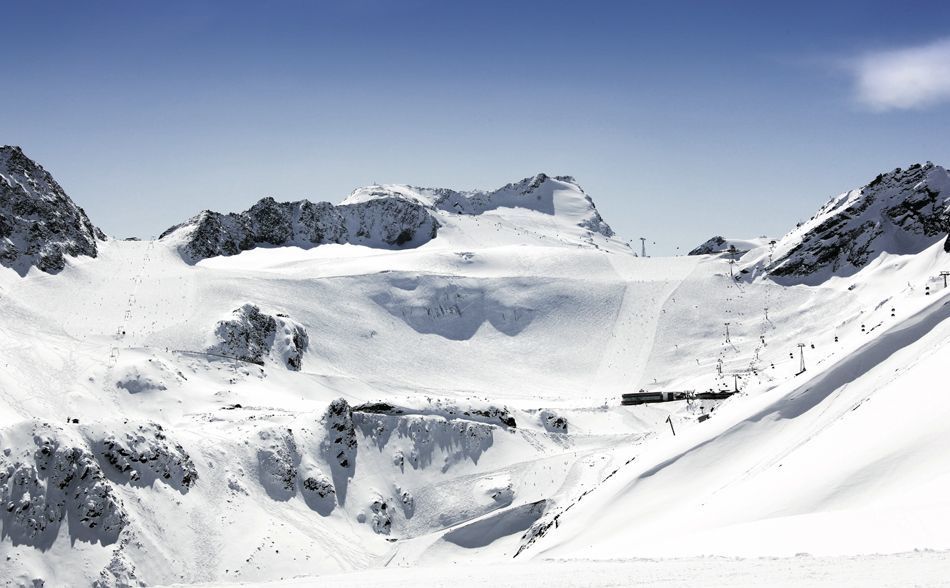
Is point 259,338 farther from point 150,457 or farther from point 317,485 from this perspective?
point 150,457

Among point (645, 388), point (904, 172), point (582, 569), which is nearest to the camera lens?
point (582, 569)

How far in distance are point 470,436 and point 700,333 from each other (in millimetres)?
45777

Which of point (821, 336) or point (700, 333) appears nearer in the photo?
point (821, 336)

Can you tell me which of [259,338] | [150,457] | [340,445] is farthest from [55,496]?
[259,338]

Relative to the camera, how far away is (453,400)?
6994cm

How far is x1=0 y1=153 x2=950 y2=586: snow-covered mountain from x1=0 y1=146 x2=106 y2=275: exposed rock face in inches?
126

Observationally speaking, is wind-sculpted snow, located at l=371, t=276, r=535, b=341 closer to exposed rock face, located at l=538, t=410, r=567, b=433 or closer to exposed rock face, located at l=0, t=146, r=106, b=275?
exposed rock face, located at l=538, t=410, r=567, b=433

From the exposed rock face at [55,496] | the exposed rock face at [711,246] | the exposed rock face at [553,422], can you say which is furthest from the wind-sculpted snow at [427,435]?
the exposed rock face at [711,246]

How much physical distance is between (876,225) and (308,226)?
277 ft

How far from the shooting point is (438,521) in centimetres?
5891

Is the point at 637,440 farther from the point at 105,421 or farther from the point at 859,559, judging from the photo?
the point at 859,559

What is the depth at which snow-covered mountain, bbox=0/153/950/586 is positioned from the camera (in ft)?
108

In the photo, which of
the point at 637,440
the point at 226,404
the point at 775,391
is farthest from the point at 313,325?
the point at 775,391

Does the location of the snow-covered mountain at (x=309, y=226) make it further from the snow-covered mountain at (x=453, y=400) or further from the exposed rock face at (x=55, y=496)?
the exposed rock face at (x=55, y=496)
